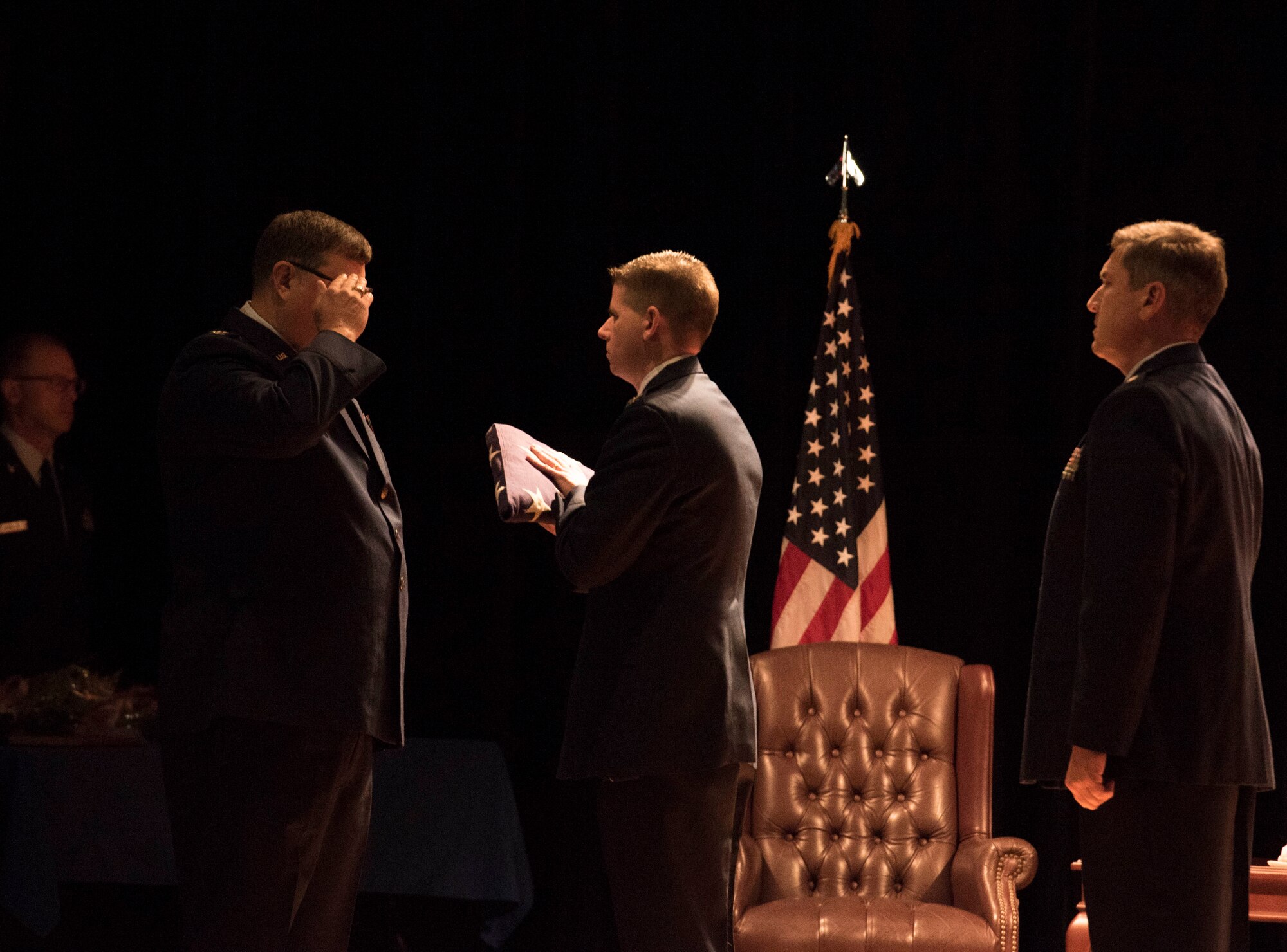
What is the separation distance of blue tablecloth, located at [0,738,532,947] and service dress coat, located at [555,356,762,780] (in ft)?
4.51

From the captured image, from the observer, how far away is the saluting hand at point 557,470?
2.66 m

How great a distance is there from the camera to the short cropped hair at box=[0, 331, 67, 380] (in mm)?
4207

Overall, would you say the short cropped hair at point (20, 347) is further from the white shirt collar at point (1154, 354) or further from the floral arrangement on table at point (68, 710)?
the white shirt collar at point (1154, 354)

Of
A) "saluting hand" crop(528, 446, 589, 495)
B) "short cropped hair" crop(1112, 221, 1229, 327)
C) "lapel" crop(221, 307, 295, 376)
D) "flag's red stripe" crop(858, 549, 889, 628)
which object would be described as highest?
"short cropped hair" crop(1112, 221, 1229, 327)

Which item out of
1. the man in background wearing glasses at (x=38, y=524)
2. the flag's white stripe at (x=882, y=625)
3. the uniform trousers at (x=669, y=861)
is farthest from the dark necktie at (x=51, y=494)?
the uniform trousers at (x=669, y=861)

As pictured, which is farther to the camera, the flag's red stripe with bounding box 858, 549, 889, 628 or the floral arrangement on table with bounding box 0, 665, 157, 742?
the flag's red stripe with bounding box 858, 549, 889, 628

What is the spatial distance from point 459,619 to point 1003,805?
1923 mm

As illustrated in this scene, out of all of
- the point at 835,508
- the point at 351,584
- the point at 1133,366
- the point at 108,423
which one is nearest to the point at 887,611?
the point at 835,508

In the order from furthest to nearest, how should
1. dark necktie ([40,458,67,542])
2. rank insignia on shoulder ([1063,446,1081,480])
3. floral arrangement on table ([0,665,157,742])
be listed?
1. dark necktie ([40,458,67,542])
2. floral arrangement on table ([0,665,157,742])
3. rank insignia on shoulder ([1063,446,1081,480])

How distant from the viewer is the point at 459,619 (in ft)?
16.1

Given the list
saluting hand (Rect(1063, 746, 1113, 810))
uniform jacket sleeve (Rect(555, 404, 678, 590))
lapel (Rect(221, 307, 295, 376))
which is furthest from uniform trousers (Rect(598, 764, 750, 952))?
lapel (Rect(221, 307, 295, 376))

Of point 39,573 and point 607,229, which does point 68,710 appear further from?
point 607,229

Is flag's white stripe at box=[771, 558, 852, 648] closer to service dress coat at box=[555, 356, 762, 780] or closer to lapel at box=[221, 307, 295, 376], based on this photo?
service dress coat at box=[555, 356, 762, 780]

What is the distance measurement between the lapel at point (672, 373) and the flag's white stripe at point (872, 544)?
6.45 feet
